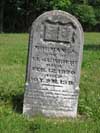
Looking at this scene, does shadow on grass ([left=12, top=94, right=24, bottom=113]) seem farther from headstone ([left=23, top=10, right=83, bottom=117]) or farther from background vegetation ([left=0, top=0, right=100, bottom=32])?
background vegetation ([left=0, top=0, right=100, bottom=32])

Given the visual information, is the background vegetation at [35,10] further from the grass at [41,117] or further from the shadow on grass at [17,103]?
the shadow on grass at [17,103]

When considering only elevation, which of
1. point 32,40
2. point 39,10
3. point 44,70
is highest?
point 32,40

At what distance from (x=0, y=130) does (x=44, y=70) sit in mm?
1380

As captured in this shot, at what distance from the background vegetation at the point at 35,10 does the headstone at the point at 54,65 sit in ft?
121

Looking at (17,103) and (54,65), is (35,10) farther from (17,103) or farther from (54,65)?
(54,65)

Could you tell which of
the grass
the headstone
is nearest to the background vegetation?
the grass

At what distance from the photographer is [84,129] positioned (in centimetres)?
691

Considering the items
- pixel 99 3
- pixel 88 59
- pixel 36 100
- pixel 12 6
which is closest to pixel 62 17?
pixel 36 100

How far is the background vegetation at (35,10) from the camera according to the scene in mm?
44719

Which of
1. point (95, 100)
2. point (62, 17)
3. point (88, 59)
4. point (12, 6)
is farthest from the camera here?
point (12, 6)

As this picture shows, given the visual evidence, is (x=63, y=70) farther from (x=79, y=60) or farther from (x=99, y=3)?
(x=99, y=3)

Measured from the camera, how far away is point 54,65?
7480 millimetres

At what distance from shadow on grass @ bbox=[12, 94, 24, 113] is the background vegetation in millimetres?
36082

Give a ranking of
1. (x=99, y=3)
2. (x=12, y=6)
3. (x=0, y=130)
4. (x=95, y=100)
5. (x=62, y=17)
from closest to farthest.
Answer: (x=0, y=130) < (x=62, y=17) < (x=95, y=100) < (x=12, y=6) < (x=99, y=3)
